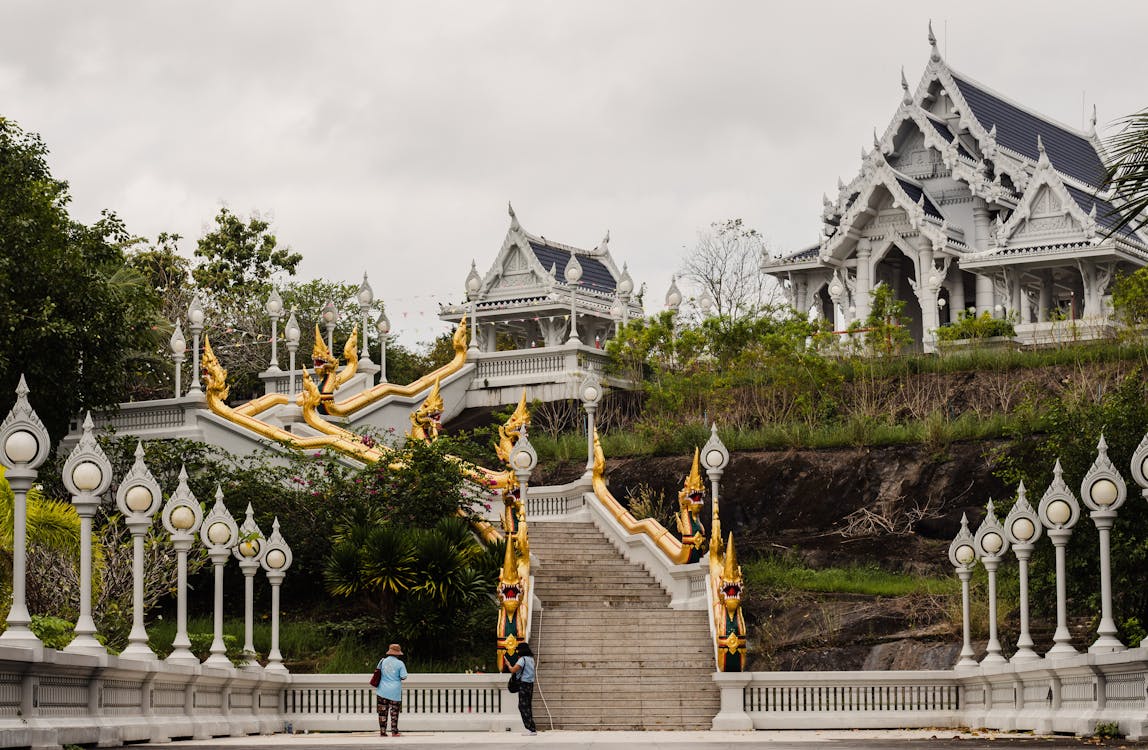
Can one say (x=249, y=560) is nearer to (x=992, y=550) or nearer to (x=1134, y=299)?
(x=992, y=550)

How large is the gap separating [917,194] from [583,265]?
11942mm

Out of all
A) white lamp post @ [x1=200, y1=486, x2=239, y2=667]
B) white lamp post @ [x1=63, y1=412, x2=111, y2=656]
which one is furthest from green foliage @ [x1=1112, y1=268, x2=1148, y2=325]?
white lamp post @ [x1=63, y1=412, x2=111, y2=656]

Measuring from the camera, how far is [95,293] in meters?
35.3

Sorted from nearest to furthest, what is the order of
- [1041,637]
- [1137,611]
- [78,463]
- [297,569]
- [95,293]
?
[78,463] < [1137,611] < [1041,637] < [297,569] < [95,293]

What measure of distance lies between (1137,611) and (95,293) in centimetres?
2004

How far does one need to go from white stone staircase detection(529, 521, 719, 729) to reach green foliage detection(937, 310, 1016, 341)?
39.5 ft

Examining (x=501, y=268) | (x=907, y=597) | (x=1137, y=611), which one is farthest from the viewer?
(x=501, y=268)

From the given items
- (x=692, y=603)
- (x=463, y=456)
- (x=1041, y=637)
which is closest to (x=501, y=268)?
(x=463, y=456)

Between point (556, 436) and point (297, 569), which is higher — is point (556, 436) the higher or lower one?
the higher one

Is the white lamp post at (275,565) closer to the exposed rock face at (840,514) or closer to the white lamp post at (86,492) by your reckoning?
the exposed rock face at (840,514)

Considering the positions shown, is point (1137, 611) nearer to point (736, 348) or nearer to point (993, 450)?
point (993, 450)

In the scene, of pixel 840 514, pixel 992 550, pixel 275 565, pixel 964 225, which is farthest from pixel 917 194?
pixel 275 565

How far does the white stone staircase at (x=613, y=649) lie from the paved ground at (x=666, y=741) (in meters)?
1.55

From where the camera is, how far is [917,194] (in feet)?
163
